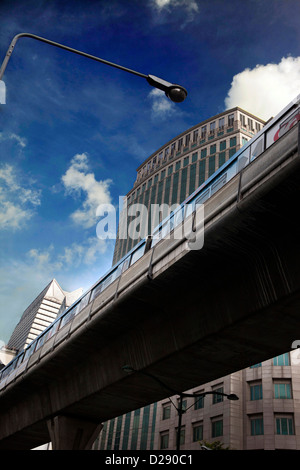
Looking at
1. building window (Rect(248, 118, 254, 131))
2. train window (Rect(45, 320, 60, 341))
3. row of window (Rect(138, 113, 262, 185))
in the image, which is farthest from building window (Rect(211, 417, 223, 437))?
building window (Rect(248, 118, 254, 131))

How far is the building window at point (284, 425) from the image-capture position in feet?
143

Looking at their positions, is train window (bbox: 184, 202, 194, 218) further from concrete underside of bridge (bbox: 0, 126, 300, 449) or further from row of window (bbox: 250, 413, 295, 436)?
row of window (bbox: 250, 413, 295, 436)

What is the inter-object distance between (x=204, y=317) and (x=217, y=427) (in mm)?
40004

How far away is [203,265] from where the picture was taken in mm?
12633

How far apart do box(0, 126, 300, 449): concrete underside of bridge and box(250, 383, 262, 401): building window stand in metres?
29.8

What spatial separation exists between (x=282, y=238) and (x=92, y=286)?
1330 centimetres

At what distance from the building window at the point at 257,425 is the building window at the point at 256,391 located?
89.0 inches

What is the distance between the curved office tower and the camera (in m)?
90.4

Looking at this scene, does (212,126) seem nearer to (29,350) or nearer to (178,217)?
(29,350)

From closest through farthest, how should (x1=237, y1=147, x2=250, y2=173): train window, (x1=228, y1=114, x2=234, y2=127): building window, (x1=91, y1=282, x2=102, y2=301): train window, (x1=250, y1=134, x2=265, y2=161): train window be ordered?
(x1=250, y1=134, x2=265, y2=161): train window < (x1=237, y1=147, x2=250, y2=173): train window < (x1=91, y1=282, x2=102, y2=301): train window < (x1=228, y1=114, x2=234, y2=127): building window

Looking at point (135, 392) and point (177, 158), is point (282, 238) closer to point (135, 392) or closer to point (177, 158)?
point (135, 392)

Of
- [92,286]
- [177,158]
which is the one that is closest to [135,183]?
[177,158]

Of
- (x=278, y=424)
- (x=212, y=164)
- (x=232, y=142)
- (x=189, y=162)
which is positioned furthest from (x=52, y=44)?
(x=189, y=162)

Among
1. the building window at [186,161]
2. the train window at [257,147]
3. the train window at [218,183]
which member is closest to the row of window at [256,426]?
the train window at [218,183]
